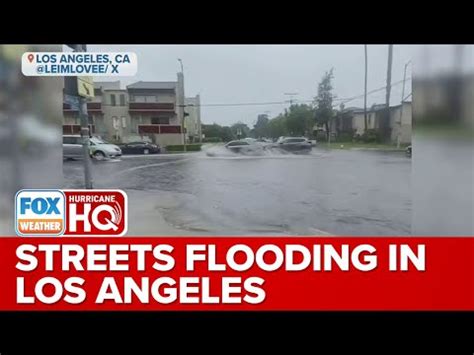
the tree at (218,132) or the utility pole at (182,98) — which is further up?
the utility pole at (182,98)

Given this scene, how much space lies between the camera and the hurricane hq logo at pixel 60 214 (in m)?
2.54

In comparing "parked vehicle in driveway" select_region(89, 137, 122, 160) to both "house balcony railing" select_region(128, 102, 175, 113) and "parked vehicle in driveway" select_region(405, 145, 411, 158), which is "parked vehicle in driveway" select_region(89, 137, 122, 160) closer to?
"house balcony railing" select_region(128, 102, 175, 113)

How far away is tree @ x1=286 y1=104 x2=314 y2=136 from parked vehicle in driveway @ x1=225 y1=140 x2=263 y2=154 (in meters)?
0.35

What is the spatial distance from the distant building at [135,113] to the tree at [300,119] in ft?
3.28

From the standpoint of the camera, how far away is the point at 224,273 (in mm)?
2590

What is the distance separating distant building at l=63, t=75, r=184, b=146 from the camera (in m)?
2.62

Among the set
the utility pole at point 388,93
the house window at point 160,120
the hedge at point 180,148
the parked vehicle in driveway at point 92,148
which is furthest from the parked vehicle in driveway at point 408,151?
the parked vehicle in driveway at point 92,148

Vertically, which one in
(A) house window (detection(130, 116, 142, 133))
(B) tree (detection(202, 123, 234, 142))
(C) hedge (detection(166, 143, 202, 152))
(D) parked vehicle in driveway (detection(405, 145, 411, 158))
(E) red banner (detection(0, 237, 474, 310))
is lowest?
(E) red banner (detection(0, 237, 474, 310))

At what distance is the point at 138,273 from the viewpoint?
2.59 m

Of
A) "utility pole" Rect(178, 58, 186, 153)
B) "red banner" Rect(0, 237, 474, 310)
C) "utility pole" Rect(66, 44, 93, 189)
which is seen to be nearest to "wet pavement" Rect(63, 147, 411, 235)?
"utility pole" Rect(66, 44, 93, 189)

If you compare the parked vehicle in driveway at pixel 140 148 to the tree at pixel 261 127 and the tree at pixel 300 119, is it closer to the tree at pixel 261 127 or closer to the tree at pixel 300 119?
the tree at pixel 261 127
